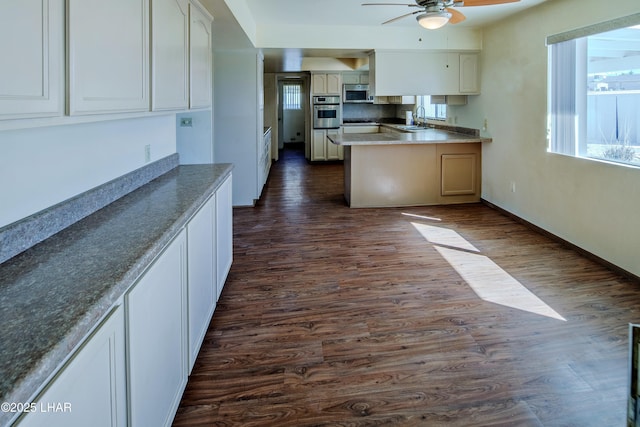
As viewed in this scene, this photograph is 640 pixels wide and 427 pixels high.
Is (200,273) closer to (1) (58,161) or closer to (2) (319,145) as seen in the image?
(1) (58,161)

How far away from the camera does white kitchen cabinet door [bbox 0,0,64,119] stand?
103 centimetres

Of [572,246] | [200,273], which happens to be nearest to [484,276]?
[572,246]

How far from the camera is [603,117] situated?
3.91m

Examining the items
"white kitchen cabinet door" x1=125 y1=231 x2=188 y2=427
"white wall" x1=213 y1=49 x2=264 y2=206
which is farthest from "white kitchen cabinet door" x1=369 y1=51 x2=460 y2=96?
"white kitchen cabinet door" x1=125 y1=231 x2=188 y2=427

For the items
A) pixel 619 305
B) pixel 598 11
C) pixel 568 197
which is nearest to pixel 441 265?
pixel 619 305

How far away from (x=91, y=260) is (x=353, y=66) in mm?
9256

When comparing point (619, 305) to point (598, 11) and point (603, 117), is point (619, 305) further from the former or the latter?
point (598, 11)

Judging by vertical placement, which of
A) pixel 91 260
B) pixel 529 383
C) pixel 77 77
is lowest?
pixel 529 383

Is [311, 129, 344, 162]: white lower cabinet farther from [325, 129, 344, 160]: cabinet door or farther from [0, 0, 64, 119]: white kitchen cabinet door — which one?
[0, 0, 64, 119]: white kitchen cabinet door

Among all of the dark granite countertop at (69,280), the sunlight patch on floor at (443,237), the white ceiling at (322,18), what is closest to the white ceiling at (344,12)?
the white ceiling at (322,18)

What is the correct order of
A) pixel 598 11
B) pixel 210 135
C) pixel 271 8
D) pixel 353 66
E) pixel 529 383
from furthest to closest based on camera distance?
pixel 353 66, pixel 210 135, pixel 271 8, pixel 598 11, pixel 529 383

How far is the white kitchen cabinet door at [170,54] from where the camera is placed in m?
2.13

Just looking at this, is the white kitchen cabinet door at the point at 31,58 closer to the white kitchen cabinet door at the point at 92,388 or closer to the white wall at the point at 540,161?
the white kitchen cabinet door at the point at 92,388

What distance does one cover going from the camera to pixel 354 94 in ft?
35.2
